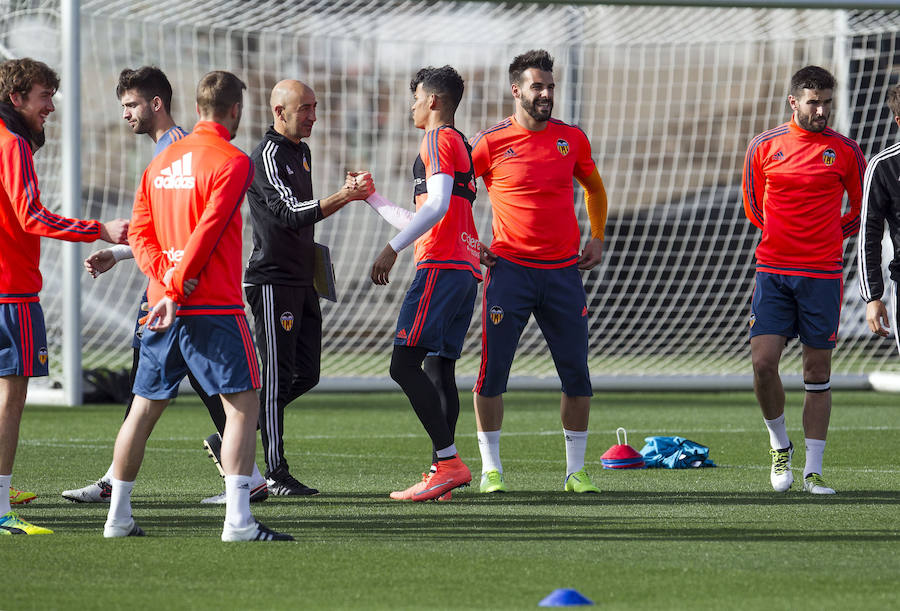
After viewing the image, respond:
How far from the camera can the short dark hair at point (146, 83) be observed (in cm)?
615

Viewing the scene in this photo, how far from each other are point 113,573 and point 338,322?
429 inches

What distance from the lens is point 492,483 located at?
6.79 meters

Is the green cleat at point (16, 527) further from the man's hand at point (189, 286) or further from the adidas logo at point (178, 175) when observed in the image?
the adidas logo at point (178, 175)

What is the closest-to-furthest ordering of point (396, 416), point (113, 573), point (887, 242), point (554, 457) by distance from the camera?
1. point (113, 573)
2. point (554, 457)
3. point (396, 416)
4. point (887, 242)

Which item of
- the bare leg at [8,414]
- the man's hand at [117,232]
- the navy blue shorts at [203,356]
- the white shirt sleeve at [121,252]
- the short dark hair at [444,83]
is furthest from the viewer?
the short dark hair at [444,83]

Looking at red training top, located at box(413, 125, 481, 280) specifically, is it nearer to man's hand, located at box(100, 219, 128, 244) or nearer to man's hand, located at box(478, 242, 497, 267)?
man's hand, located at box(478, 242, 497, 267)

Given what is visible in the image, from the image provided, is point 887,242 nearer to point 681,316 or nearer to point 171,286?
point 681,316

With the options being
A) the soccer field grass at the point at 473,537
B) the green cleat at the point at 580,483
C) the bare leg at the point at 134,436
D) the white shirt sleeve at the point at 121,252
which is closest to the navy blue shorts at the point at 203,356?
the bare leg at the point at 134,436

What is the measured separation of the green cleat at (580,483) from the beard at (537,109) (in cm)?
176

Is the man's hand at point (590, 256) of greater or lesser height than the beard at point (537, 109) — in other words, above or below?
below

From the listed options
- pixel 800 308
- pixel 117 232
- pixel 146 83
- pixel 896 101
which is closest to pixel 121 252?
pixel 146 83

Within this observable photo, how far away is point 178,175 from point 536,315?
2335 millimetres

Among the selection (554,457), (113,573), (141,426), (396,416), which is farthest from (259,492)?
(396,416)

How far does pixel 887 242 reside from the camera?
13.2m
